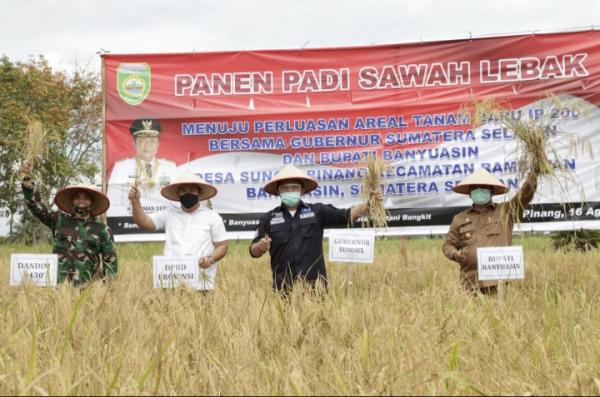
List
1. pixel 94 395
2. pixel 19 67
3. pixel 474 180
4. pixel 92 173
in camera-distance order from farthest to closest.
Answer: pixel 92 173
pixel 19 67
pixel 474 180
pixel 94 395

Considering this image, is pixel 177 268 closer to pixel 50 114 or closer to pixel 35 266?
pixel 35 266

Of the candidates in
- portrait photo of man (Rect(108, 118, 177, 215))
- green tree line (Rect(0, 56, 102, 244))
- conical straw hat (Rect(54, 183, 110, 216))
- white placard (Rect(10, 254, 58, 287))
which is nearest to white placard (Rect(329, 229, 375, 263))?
conical straw hat (Rect(54, 183, 110, 216))

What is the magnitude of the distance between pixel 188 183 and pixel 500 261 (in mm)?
2323

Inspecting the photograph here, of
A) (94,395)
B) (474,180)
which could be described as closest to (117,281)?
(94,395)

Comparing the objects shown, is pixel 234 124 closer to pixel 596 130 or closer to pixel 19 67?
pixel 596 130

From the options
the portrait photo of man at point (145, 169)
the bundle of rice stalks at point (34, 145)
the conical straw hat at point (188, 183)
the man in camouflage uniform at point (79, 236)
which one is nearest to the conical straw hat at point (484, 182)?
the conical straw hat at point (188, 183)

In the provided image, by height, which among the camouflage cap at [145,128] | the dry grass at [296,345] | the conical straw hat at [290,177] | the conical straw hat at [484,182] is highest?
the camouflage cap at [145,128]

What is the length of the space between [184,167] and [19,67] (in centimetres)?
1423

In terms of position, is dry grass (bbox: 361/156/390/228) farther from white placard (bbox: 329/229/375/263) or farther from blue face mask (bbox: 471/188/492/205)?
blue face mask (bbox: 471/188/492/205)

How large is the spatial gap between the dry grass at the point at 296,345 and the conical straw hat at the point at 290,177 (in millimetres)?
1134

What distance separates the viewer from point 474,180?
4828 mm

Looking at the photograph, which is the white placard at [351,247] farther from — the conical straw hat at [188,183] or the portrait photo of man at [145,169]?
the portrait photo of man at [145,169]

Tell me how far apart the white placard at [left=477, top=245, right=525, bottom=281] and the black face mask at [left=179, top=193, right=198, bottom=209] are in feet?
6.81

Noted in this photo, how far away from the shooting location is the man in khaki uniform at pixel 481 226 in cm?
457
